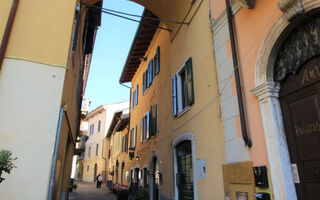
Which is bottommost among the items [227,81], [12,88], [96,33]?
[12,88]

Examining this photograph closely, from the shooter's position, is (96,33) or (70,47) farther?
(96,33)

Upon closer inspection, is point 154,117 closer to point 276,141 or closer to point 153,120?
point 153,120

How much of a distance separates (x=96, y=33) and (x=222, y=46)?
7.17 meters

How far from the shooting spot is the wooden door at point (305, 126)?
3.19 m

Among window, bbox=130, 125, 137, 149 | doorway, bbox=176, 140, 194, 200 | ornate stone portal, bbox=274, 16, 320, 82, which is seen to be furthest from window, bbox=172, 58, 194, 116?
window, bbox=130, 125, 137, 149

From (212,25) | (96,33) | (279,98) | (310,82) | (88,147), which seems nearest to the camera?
(310,82)

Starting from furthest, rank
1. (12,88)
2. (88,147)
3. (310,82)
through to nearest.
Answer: (88,147)
(12,88)
(310,82)

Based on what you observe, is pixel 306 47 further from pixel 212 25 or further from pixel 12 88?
pixel 12 88

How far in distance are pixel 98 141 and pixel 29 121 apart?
29.2 meters

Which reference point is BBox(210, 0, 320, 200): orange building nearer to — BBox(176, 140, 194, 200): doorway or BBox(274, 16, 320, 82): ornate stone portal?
BBox(274, 16, 320, 82): ornate stone portal

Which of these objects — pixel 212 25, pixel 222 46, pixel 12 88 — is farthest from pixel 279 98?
pixel 12 88

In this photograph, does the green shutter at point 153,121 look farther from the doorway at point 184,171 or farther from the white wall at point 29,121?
the white wall at point 29,121

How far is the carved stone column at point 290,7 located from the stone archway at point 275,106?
0.24 feet

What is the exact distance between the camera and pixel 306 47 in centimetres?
345
